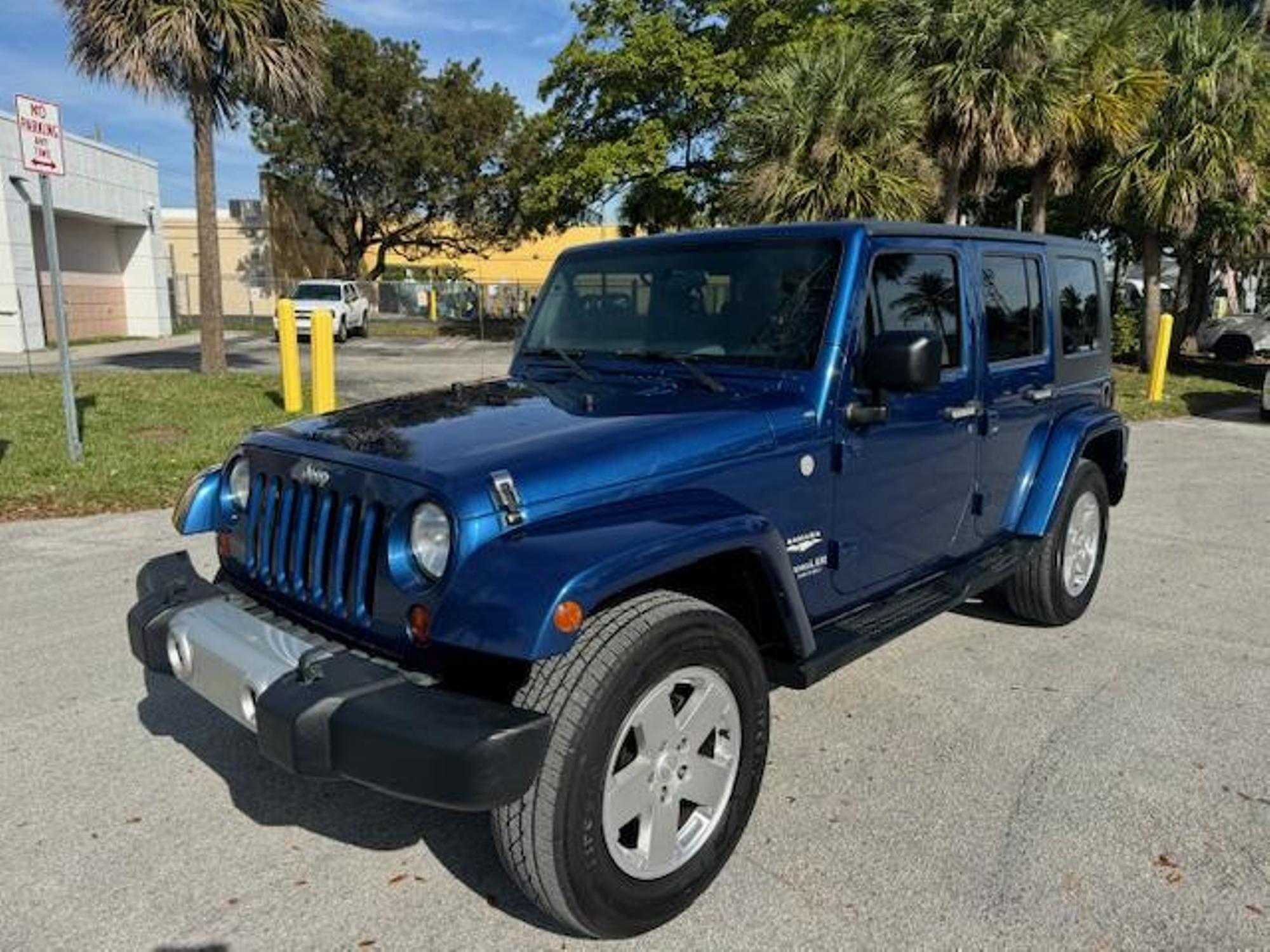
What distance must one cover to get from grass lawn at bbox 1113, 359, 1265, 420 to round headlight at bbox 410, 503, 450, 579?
517 inches

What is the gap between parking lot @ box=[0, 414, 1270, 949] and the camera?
260cm

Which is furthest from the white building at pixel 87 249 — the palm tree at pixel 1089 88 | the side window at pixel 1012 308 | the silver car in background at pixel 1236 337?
the silver car in background at pixel 1236 337

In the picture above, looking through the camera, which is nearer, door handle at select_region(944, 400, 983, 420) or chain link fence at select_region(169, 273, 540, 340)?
door handle at select_region(944, 400, 983, 420)

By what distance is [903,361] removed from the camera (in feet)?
10.0

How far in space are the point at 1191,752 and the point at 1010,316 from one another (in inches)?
73.8

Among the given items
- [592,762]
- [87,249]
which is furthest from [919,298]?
[87,249]

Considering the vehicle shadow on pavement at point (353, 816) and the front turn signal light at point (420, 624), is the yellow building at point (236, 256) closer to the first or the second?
the vehicle shadow on pavement at point (353, 816)

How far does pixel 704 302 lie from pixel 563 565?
62.6 inches

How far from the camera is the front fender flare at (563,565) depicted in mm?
2219

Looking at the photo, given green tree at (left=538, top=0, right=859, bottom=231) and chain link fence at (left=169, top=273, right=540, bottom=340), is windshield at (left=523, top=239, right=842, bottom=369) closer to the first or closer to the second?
green tree at (left=538, top=0, right=859, bottom=231)

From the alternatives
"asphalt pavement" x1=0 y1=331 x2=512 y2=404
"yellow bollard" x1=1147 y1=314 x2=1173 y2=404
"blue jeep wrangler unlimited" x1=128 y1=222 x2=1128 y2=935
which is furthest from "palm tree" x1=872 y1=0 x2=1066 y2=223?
"blue jeep wrangler unlimited" x1=128 y1=222 x2=1128 y2=935

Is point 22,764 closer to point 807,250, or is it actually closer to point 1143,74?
point 807,250

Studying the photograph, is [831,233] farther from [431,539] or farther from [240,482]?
[240,482]

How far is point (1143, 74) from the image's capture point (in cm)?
1594
